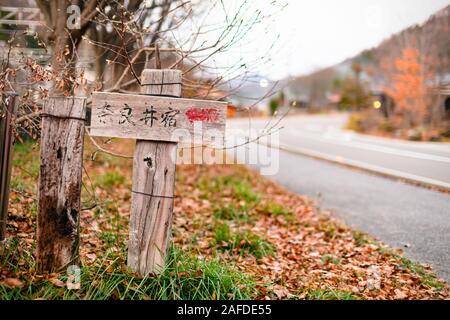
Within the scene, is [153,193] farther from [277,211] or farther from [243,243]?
[277,211]

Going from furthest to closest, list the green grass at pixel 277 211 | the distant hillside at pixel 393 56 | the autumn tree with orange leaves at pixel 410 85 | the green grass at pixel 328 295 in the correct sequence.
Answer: the autumn tree with orange leaves at pixel 410 85 < the distant hillside at pixel 393 56 < the green grass at pixel 277 211 < the green grass at pixel 328 295

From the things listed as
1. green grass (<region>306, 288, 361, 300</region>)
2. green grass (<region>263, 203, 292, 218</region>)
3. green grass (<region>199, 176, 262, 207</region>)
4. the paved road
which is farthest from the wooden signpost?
green grass (<region>199, 176, 262, 207</region>)

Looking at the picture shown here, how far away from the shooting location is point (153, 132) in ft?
10.1

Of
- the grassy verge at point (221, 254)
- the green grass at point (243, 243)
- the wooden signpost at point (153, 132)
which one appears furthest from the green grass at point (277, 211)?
the wooden signpost at point (153, 132)

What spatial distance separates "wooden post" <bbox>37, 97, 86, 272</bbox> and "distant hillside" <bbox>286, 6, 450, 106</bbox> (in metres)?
4.16

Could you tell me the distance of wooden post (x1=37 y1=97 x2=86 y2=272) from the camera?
2.96m

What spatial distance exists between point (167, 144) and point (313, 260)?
2.64 metres

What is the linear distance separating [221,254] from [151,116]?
2.22 m

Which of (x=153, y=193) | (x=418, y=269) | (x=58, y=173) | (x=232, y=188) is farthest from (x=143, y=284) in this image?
(x=232, y=188)

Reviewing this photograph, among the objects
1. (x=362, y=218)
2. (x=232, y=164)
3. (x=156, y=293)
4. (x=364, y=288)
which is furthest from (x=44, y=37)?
(x=232, y=164)

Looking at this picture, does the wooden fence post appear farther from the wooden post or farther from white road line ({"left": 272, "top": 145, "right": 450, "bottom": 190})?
white road line ({"left": 272, "top": 145, "right": 450, "bottom": 190})

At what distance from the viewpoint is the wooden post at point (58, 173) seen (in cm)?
296

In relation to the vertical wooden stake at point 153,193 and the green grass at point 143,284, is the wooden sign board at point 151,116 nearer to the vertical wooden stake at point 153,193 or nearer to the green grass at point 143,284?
the vertical wooden stake at point 153,193

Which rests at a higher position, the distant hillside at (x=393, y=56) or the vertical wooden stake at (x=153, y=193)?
the distant hillside at (x=393, y=56)
